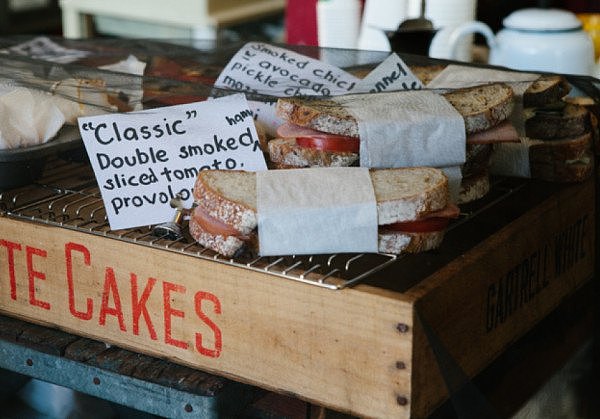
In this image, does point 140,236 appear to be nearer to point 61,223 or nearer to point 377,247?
point 61,223

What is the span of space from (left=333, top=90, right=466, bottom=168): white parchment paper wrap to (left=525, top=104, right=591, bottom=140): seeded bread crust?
26 centimetres

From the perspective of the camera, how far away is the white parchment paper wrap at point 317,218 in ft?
3.40

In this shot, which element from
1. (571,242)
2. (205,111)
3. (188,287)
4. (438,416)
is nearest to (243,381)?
(188,287)

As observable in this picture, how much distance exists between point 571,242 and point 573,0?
2.08m

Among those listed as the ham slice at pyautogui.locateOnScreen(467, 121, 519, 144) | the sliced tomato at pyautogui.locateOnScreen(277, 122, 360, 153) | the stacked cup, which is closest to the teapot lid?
the stacked cup

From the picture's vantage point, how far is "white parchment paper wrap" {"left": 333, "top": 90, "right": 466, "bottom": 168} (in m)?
1.16

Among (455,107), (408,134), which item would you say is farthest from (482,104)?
(408,134)

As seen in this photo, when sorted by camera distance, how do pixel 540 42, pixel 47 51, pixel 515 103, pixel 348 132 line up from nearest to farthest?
pixel 348 132 → pixel 515 103 → pixel 47 51 → pixel 540 42

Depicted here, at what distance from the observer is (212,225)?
109 cm

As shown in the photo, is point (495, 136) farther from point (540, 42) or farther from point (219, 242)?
point (540, 42)

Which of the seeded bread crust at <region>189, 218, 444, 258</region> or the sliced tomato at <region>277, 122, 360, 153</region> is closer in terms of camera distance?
the seeded bread crust at <region>189, 218, 444, 258</region>

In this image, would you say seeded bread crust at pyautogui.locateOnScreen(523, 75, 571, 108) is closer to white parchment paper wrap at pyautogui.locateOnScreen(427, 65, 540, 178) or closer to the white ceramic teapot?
white parchment paper wrap at pyautogui.locateOnScreen(427, 65, 540, 178)

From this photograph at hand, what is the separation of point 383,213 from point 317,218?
0.08 meters

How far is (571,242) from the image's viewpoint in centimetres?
137
